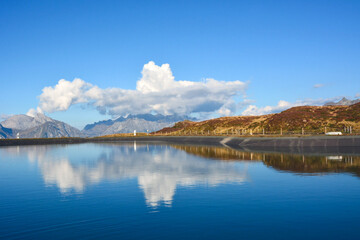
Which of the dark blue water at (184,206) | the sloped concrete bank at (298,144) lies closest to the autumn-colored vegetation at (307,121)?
the sloped concrete bank at (298,144)

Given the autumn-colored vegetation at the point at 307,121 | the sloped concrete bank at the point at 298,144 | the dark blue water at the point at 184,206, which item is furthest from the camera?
the autumn-colored vegetation at the point at 307,121

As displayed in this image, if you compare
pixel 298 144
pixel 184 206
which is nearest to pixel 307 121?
pixel 298 144

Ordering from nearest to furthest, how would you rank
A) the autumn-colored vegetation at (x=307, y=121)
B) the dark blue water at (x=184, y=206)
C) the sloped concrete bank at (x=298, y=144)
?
1. the dark blue water at (x=184, y=206)
2. the sloped concrete bank at (x=298, y=144)
3. the autumn-colored vegetation at (x=307, y=121)

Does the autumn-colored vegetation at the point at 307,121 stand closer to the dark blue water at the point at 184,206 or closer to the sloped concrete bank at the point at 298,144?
the sloped concrete bank at the point at 298,144

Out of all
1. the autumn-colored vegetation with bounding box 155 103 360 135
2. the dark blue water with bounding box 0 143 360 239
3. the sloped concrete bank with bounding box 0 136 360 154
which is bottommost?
the dark blue water with bounding box 0 143 360 239

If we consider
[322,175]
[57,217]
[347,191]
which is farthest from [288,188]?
[57,217]

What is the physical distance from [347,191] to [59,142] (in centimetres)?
14576

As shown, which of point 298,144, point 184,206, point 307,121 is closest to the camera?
point 184,206

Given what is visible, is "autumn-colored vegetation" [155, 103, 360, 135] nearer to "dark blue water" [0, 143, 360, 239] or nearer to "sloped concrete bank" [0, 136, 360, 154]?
"sloped concrete bank" [0, 136, 360, 154]

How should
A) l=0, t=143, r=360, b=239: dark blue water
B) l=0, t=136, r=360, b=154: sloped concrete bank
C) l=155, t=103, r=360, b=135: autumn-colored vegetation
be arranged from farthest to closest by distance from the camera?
l=155, t=103, r=360, b=135: autumn-colored vegetation, l=0, t=136, r=360, b=154: sloped concrete bank, l=0, t=143, r=360, b=239: dark blue water

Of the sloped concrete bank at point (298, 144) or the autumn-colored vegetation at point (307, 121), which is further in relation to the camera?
the autumn-colored vegetation at point (307, 121)

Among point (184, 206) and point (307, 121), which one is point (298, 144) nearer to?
point (307, 121)

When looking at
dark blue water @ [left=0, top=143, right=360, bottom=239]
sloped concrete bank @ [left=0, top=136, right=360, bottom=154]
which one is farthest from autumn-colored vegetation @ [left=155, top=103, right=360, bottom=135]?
dark blue water @ [left=0, top=143, right=360, bottom=239]

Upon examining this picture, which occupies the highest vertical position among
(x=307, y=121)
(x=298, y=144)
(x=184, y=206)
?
(x=307, y=121)
